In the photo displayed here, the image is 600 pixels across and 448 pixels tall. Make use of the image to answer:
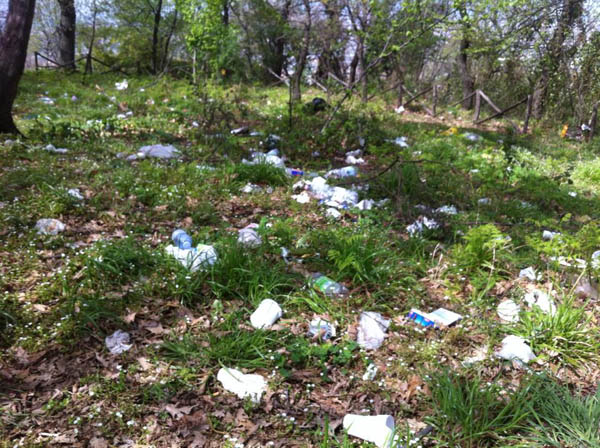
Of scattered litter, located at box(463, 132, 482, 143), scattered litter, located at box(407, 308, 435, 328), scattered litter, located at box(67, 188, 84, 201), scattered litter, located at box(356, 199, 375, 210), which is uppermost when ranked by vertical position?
scattered litter, located at box(463, 132, 482, 143)

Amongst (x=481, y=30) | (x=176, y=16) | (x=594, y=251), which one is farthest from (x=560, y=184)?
(x=176, y=16)

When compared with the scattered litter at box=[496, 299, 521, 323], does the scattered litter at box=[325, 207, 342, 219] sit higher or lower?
higher

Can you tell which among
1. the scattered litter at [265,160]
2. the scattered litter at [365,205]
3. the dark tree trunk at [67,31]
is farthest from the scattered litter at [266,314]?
Result: the dark tree trunk at [67,31]

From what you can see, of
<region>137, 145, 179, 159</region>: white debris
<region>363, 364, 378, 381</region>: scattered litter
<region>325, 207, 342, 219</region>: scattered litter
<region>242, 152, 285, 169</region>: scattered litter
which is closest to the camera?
<region>363, 364, 378, 381</region>: scattered litter

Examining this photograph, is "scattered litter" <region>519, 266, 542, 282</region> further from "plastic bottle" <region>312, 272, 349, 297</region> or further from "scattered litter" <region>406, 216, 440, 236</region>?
"plastic bottle" <region>312, 272, 349, 297</region>

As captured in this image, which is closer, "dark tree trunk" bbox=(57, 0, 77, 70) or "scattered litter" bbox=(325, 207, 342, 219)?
"scattered litter" bbox=(325, 207, 342, 219)

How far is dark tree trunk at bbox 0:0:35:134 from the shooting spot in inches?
169

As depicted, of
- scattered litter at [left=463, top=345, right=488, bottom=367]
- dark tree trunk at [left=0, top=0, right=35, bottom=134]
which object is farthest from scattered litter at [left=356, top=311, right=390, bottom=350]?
dark tree trunk at [left=0, top=0, right=35, bottom=134]

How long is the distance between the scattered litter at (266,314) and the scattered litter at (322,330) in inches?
7.2

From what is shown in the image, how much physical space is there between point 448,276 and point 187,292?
1.57 m

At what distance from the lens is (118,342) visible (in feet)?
6.22

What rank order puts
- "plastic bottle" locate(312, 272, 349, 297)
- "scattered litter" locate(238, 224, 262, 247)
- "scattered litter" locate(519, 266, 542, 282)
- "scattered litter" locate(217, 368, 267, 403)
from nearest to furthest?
"scattered litter" locate(217, 368, 267, 403) → "plastic bottle" locate(312, 272, 349, 297) → "scattered litter" locate(519, 266, 542, 282) → "scattered litter" locate(238, 224, 262, 247)

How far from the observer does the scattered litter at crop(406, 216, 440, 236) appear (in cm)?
299

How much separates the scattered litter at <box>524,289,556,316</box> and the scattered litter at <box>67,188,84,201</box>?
311cm
